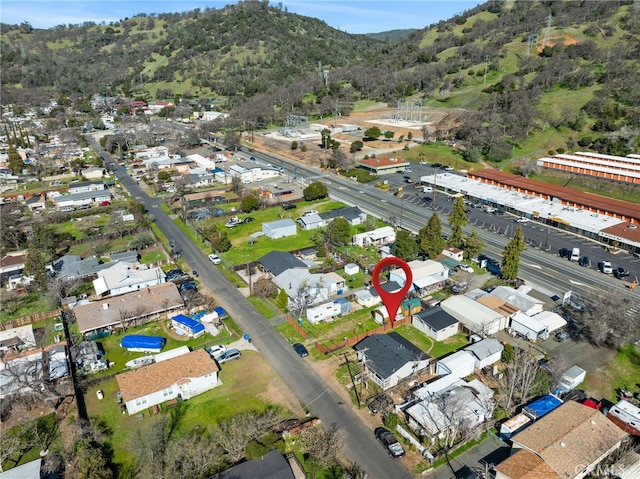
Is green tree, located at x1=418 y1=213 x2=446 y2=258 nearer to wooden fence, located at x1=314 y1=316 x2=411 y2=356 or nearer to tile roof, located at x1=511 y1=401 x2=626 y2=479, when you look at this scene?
wooden fence, located at x1=314 y1=316 x2=411 y2=356

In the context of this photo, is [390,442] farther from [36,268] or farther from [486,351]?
[36,268]

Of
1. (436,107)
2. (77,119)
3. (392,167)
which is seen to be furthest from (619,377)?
(77,119)

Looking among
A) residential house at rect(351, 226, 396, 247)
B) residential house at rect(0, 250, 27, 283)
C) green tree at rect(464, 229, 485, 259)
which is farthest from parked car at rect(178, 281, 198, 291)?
green tree at rect(464, 229, 485, 259)

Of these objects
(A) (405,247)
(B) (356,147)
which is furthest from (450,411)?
(B) (356,147)

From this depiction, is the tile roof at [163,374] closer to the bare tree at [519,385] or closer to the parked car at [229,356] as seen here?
the parked car at [229,356]

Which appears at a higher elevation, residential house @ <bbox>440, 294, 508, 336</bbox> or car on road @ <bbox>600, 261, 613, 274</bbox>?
residential house @ <bbox>440, 294, 508, 336</bbox>

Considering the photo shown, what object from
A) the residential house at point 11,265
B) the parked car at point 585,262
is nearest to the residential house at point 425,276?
the parked car at point 585,262

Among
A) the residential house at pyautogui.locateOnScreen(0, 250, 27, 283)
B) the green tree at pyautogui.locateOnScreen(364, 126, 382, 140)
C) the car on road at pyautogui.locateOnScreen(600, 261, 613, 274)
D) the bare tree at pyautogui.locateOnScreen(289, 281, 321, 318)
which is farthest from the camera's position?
the green tree at pyautogui.locateOnScreen(364, 126, 382, 140)
